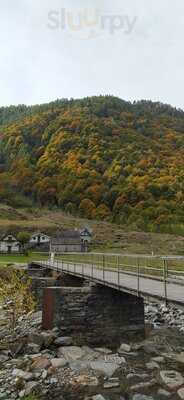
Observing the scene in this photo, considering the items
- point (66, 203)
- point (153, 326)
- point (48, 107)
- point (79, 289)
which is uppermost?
point (48, 107)

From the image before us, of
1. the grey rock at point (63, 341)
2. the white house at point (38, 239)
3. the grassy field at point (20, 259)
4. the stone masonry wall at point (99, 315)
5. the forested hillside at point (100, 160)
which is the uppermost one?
the forested hillside at point (100, 160)

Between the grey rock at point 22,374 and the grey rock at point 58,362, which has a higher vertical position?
the grey rock at point 58,362

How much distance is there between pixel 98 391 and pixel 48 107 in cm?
14350

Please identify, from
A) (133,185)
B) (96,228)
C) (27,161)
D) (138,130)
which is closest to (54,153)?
(27,161)

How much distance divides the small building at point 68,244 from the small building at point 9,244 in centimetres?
745

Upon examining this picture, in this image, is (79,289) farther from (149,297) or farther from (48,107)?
(48,107)

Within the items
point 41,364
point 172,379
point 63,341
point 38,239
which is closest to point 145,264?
point 63,341

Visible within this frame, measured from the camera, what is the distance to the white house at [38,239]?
77125 millimetres

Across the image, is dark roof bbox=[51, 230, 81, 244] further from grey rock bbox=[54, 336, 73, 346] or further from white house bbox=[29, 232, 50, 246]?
grey rock bbox=[54, 336, 73, 346]

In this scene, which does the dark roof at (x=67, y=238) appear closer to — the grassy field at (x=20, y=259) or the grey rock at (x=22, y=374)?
the grassy field at (x=20, y=259)

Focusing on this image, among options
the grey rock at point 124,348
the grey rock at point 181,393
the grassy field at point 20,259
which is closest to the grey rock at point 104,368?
the grey rock at point 124,348

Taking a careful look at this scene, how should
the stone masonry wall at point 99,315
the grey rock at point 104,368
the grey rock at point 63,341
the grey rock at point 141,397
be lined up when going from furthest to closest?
the stone masonry wall at point 99,315 → the grey rock at point 63,341 → the grey rock at point 104,368 → the grey rock at point 141,397

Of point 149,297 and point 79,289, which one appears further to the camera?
point 79,289

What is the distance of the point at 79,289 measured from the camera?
19031 mm
